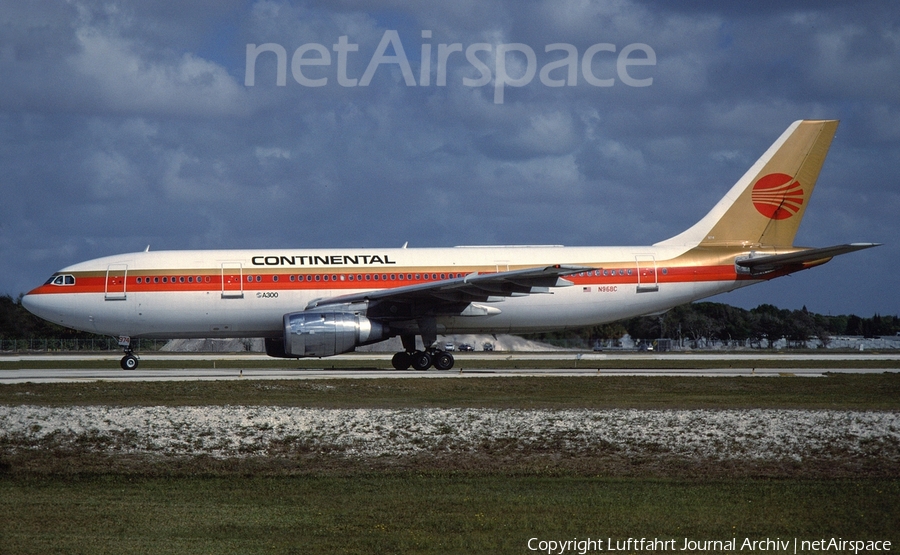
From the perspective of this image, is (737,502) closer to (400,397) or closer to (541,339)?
(400,397)

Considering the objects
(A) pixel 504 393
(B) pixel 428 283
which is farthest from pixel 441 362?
(A) pixel 504 393

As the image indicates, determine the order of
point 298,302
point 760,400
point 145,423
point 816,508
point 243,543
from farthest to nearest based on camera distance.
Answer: point 298,302, point 760,400, point 145,423, point 816,508, point 243,543

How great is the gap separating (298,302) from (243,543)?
70.9 ft

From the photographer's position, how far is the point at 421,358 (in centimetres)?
3177

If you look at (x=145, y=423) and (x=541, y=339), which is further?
(x=541, y=339)

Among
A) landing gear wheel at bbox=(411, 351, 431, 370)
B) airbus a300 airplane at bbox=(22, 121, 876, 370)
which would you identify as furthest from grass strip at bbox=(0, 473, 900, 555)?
landing gear wheel at bbox=(411, 351, 431, 370)

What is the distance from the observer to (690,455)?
14.1 metres

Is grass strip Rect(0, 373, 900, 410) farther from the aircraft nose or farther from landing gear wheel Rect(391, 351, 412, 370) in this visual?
the aircraft nose

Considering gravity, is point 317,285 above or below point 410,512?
above

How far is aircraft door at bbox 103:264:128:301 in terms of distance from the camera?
30.6m

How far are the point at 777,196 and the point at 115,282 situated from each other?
22.8 meters

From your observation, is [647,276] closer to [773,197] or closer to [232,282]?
[773,197]

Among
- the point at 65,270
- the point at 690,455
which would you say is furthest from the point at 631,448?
the point at 65,270

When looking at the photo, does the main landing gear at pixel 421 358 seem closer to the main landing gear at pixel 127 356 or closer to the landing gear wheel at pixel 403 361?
the landing gear wheel at pixel 403 361
